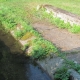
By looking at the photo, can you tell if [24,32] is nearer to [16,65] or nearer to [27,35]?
[27,35]

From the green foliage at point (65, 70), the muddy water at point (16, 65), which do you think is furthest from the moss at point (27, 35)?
the green foliage at point (65, 70)

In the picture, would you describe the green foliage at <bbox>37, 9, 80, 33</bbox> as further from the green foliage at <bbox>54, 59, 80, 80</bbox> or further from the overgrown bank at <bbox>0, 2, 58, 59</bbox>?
the green foliage at <bbox>54, 59, 80, 80</bbox>

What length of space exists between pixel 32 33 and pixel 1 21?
9.17 feet

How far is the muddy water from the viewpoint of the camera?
8852mm

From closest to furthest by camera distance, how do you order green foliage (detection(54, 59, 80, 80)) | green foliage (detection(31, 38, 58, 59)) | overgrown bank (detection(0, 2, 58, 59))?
green foliage (detection(54, 59, 80, 80)), green foliage (detection(31, 38, 58, 59)), overgrown bank (detection(0, 2, 58, 59))

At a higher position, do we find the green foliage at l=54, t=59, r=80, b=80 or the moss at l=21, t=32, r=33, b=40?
the green foliage at l=54, t=59, r=80, b=80

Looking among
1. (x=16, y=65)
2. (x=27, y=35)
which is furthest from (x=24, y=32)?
(x=16, y=65)

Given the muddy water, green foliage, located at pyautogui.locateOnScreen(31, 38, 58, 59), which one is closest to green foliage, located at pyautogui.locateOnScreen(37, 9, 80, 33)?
green foliage, located at pyautogui.locateOnScreen(31, 38, 58, 59)

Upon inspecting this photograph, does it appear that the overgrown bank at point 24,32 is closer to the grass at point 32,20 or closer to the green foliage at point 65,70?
the grass at point 32,20

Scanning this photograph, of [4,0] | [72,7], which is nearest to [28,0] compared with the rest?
[4,0]

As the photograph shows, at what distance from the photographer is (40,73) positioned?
9156 mm

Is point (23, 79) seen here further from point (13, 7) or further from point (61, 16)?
point (13, 7)

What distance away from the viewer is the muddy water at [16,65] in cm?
885

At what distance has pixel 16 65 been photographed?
379 inches
